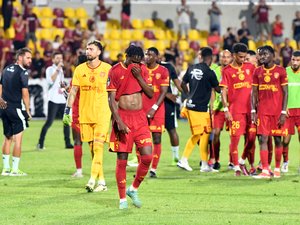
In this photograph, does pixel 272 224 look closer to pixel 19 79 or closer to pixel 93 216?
pixel 93 216

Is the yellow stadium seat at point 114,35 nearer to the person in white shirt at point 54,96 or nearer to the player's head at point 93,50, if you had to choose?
the person in white shirt at point 54,96

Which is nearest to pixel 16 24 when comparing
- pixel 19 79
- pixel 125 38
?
pixel 125 38

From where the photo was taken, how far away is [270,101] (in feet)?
60.6

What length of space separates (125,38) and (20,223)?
29233mm

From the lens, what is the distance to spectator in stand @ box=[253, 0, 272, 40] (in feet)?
138

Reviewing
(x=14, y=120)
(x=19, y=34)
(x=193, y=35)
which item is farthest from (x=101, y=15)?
(x=14, y=120)

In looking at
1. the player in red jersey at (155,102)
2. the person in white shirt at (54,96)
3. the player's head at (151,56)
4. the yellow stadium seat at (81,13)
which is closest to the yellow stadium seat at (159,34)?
the yellow stadium seat at (81,13)

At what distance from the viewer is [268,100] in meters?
18.5

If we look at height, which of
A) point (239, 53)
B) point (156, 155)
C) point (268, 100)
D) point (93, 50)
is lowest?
point (156, 155)

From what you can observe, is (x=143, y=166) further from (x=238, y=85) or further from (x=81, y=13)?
(x=81, y=13)

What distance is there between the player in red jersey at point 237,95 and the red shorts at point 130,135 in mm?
4700

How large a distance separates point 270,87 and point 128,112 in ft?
15.0

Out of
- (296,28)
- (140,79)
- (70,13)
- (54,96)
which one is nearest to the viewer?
(140,79)

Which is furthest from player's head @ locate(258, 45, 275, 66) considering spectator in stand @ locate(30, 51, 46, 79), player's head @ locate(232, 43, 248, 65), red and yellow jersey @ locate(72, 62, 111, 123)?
spectator in stand @ locate(30, 51, 46, 79)
